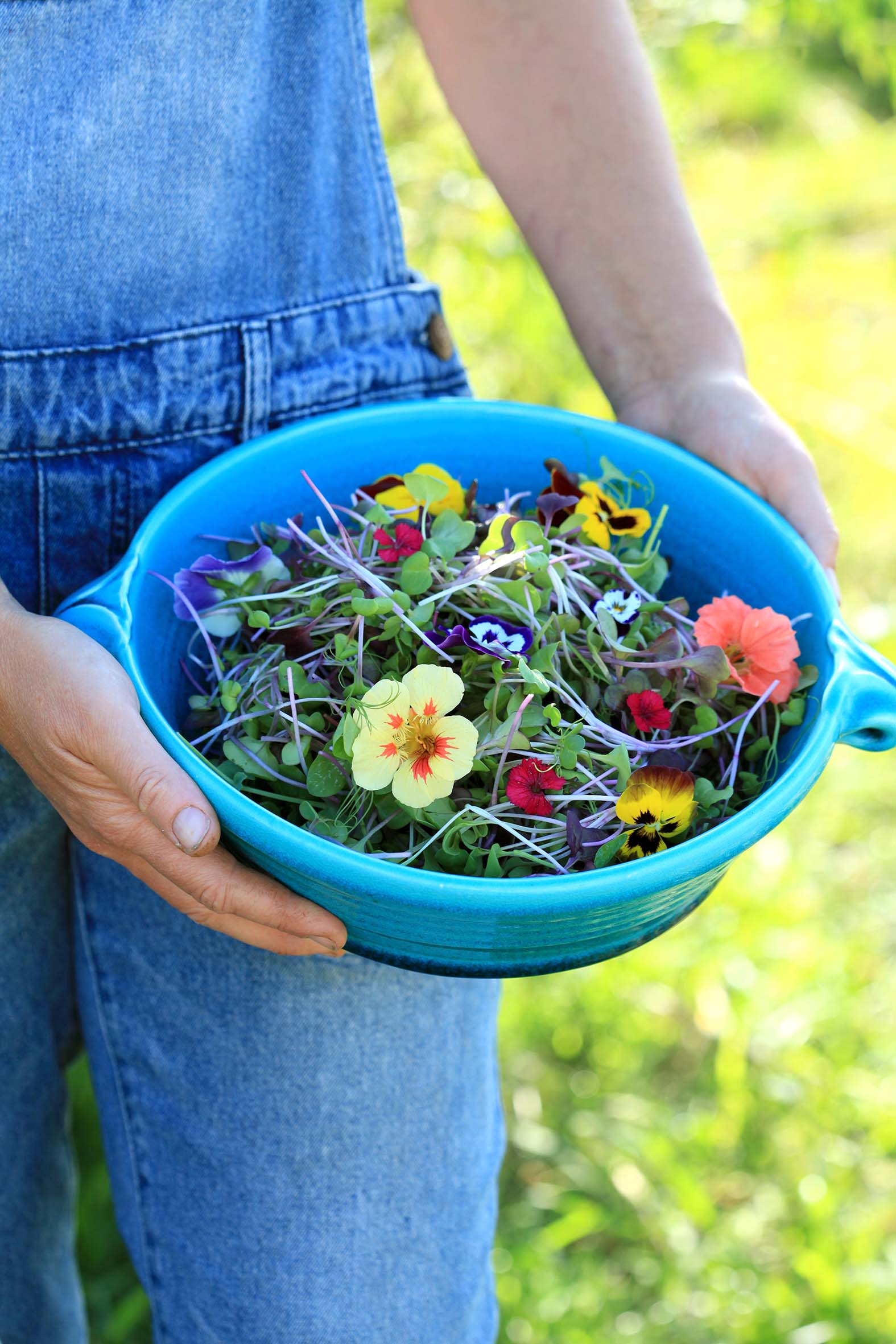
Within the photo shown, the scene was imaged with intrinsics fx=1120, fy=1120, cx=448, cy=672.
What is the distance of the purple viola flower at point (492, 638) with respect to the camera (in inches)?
38.3

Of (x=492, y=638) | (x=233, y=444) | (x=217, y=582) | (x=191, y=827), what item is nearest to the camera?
(x=191, y=827)

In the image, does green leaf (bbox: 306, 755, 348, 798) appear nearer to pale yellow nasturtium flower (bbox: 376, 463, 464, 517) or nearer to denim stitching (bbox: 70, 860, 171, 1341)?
pale yellow nasturtium flower (bbox: 376, 463, 464, 517)

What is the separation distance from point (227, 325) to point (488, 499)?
36cm

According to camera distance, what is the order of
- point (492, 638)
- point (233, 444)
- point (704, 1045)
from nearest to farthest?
1. point (492, 638)
2. point (233, 444)
3. point (704, 1045)

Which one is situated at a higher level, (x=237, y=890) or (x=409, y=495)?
(x=409, y=495)

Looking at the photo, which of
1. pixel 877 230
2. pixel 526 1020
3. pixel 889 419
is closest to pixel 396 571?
pixel 526 1020

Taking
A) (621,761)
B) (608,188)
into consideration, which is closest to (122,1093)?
(621,761)

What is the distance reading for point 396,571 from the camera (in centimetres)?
107

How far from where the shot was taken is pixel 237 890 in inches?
→ 37.7

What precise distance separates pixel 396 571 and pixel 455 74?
2.31ft

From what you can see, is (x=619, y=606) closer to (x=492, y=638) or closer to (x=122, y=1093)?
(x=492, y=638)

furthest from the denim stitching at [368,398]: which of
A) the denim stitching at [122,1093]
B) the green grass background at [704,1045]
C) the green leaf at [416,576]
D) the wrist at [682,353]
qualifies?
the green grass background at [704,1045]

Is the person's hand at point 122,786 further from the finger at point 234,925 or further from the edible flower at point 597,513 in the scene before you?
the edible flower at point 597,513

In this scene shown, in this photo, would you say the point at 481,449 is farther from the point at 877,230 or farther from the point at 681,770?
the point at 877,230
